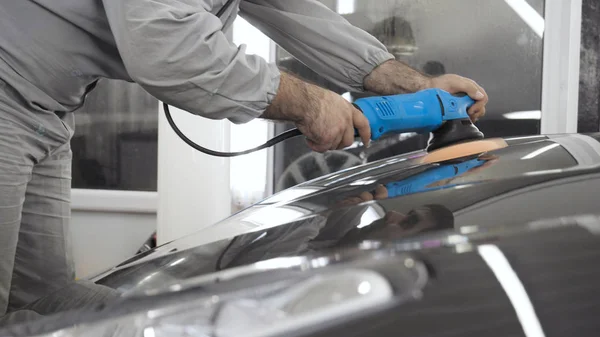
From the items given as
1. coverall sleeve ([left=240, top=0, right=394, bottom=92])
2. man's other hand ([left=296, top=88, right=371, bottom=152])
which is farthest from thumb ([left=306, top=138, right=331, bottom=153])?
coverall sleeve ([left=240, top=0, right=394, bottom=92])

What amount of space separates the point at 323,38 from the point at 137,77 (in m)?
0.56

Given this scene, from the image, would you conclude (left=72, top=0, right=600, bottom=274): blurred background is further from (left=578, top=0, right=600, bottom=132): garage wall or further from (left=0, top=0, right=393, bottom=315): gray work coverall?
(left=0, top=0, right=393, bottom=315): gray work coverall

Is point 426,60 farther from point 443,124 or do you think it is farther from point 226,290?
point 226,290

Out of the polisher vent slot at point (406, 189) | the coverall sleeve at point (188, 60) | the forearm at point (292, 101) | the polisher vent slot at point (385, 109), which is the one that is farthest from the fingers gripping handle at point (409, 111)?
the polisher vent slot at point (406, 189)

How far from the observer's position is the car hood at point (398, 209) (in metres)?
0.61

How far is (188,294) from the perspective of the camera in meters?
0.48

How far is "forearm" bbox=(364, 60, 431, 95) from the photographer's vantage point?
4.75 ft

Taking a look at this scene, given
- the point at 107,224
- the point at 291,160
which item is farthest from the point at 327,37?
the point at 107,224

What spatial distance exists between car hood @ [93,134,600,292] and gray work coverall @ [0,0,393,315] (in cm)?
24

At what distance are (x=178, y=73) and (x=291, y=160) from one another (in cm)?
165

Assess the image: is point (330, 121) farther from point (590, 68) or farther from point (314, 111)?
point (590, 68)

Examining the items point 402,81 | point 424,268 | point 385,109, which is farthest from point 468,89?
point 424,268

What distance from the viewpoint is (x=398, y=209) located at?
27.4 inches

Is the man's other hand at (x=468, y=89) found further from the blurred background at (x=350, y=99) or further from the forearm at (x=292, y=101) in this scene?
the blurred background at (x=350, y=99)
